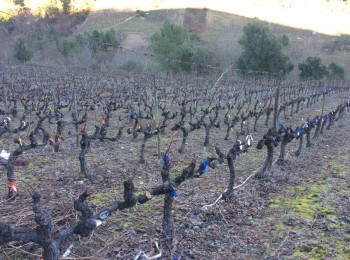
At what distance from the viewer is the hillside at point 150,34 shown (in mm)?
49594

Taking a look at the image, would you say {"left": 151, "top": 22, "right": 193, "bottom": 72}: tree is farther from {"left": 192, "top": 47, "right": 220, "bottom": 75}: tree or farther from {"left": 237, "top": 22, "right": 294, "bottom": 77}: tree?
{"left": 237, "top": 22, "right": 294, "bottom": 77}: tree

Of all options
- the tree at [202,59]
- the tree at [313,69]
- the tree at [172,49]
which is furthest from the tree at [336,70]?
the tree at [172,49]

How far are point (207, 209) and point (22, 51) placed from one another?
1835 inches

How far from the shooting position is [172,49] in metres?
45.4

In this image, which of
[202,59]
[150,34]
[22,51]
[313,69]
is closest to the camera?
[202,59]

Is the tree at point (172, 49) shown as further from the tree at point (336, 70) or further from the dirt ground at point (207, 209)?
the dirt ground at point (207, 209)

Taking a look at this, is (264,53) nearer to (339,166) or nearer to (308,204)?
(339,166)

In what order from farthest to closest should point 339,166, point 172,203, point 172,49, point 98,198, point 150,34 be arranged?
point 150,34 < point 172,49 < point 339,166 < point 98,198 < point 172,203

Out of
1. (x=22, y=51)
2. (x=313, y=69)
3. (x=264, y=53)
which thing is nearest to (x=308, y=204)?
(x=264, y=53)

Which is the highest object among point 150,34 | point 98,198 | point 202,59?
point 150,34

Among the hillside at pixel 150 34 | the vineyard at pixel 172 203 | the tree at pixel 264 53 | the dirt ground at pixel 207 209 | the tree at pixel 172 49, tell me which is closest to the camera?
the vineyard at pixel 172 203

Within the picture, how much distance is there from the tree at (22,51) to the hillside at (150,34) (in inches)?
33.8

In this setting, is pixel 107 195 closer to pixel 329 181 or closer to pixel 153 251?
pixel 153 251

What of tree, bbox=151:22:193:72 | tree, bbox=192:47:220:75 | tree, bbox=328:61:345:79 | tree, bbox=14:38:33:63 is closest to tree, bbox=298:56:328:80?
tree, bbox=328:61:345:79
